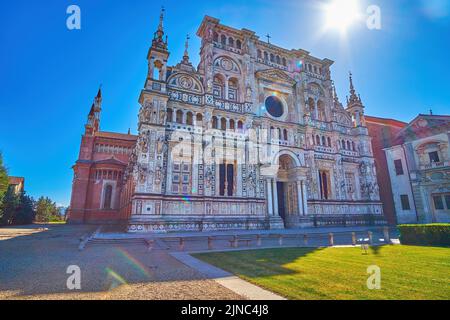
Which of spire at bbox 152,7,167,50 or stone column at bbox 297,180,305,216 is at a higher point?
spire at bbox 152,7,167,50

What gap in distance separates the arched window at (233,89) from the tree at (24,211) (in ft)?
141

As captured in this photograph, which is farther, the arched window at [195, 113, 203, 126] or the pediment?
the pediment

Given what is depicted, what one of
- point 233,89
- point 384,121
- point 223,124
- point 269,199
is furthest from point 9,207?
point 384,121

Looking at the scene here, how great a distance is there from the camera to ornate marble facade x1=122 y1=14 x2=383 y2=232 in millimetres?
23062

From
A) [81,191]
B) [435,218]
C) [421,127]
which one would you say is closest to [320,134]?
[421,127]

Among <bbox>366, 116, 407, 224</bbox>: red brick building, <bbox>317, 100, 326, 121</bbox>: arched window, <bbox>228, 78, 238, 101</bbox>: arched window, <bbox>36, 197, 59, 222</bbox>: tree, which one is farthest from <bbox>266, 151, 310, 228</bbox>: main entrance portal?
<bbox>36, 197, 59, 222</bbox>: tree

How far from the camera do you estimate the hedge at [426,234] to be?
1434 cm

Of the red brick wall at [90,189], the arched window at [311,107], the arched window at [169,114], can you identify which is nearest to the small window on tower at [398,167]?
the arched window at [311,107]

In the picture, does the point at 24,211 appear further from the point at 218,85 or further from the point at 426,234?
the point at 426,234

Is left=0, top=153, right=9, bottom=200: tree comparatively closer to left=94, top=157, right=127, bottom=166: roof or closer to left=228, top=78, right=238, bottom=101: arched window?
left=94, top=157, right=127, bottom=166: roof

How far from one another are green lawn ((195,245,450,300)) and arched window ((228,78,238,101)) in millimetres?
23219

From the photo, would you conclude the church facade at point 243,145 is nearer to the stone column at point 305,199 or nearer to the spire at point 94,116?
the stone column at point 305,199

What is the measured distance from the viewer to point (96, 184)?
1609 inches

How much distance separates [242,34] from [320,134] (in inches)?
683
